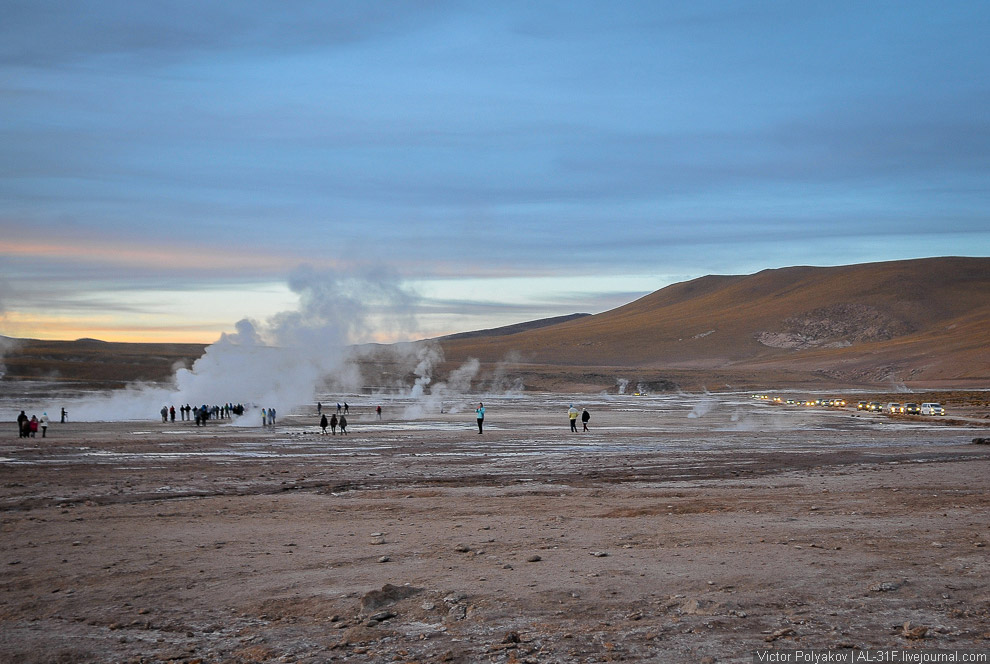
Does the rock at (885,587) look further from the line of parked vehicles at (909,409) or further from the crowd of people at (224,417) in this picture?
the line of parked vehicles at (909,409)

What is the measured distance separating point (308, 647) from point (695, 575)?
461 centimetres

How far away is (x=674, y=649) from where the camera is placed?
25.6 feet

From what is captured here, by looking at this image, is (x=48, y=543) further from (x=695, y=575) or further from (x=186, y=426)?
(x=186, y=426)

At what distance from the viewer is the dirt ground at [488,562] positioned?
818 cm

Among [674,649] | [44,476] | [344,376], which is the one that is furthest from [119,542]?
[344,376]

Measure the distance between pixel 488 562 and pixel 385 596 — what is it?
2107mm

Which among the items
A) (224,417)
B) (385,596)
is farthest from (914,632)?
(224,417)

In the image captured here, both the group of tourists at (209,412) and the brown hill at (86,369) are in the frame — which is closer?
the group of tourists at (209,412)

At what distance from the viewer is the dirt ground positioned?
8.18 m

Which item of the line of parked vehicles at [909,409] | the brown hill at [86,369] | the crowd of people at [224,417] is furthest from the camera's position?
the brown hill at [86,369]

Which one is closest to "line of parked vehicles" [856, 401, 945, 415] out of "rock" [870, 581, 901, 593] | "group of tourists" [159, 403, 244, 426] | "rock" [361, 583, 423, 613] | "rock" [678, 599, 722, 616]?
"group of tourists" [159, 403, 244, 426]

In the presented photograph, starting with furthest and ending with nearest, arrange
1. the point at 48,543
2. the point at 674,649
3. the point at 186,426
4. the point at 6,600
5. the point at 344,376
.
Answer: the point at 344,376 → the point at 186,426 → the point at 48,543 → the point at 6,600 → the point at 674,649

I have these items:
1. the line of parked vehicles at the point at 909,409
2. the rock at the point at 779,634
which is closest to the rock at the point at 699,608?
the rock at the point at 779,634

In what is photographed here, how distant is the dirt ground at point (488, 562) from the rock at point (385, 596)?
1.2 inches
